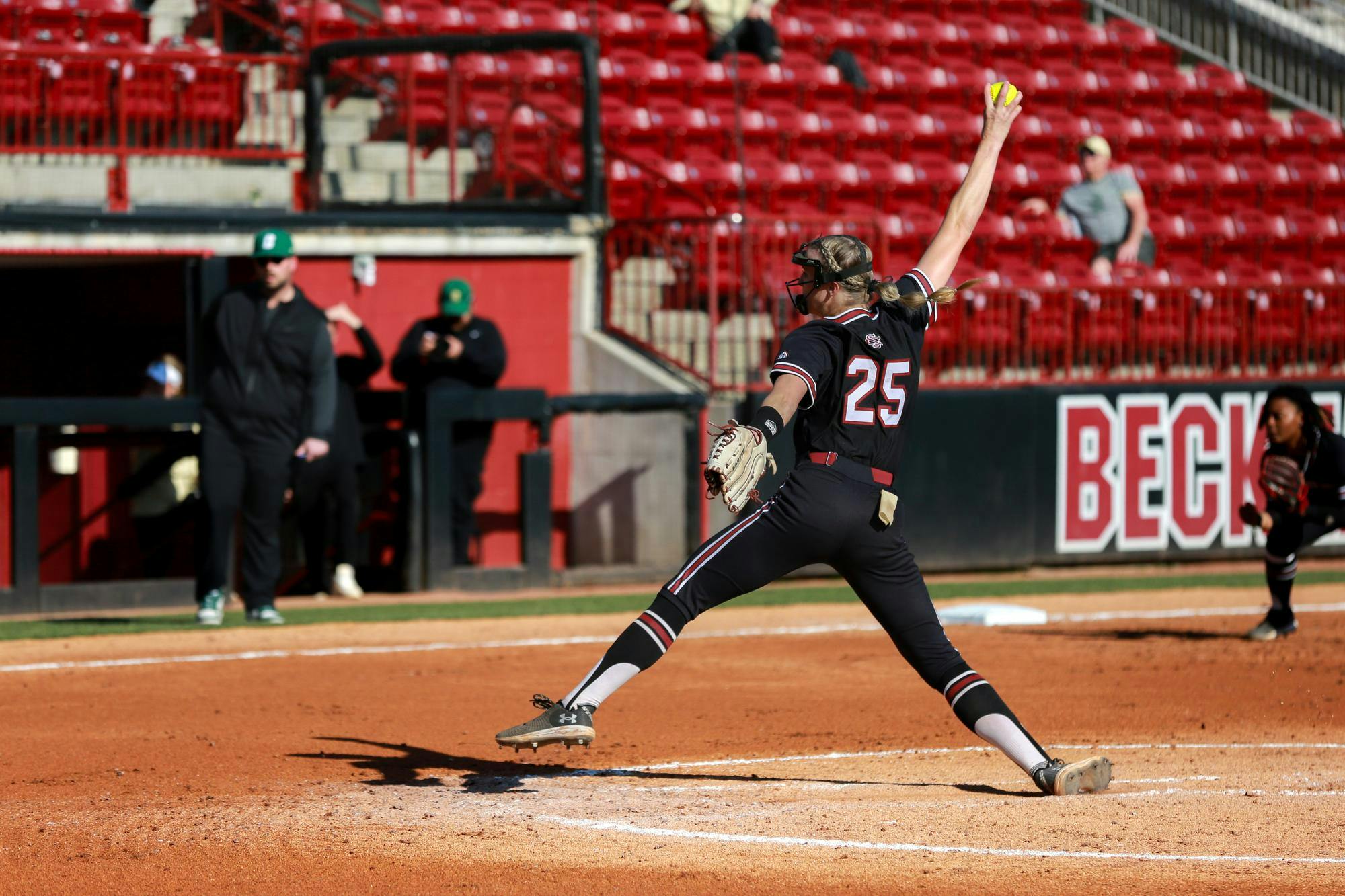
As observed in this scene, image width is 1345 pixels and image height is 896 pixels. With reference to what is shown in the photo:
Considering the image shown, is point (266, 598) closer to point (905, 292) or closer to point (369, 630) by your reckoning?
point (369, 630)

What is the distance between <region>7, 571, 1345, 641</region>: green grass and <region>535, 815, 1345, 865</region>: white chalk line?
5.65m

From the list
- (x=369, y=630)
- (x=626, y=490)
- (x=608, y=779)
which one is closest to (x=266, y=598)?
(x=369, y=630)

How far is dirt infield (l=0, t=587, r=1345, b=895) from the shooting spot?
525cm

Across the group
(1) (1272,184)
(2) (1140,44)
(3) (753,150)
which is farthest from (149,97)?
(2) (1140,44)

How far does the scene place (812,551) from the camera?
5879 millimetres

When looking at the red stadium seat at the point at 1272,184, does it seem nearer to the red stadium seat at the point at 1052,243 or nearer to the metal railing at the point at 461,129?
the red stadium seat at the point at 1052,243

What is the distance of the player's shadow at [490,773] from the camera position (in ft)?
21.5

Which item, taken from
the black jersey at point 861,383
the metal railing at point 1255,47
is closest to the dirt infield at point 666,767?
the black jersey at point 861,383

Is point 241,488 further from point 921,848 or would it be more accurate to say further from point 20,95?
point 921,848

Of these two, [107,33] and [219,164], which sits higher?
[107,33]

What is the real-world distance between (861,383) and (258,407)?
552 centimetres

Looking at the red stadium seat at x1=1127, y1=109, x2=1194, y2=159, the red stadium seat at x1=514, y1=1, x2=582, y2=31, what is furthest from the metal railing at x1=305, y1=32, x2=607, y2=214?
the red stadium seat at x1=1127, y1=109, x2=1194, y2=159

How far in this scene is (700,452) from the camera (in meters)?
13.5

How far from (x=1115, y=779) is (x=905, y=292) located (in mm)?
1942
